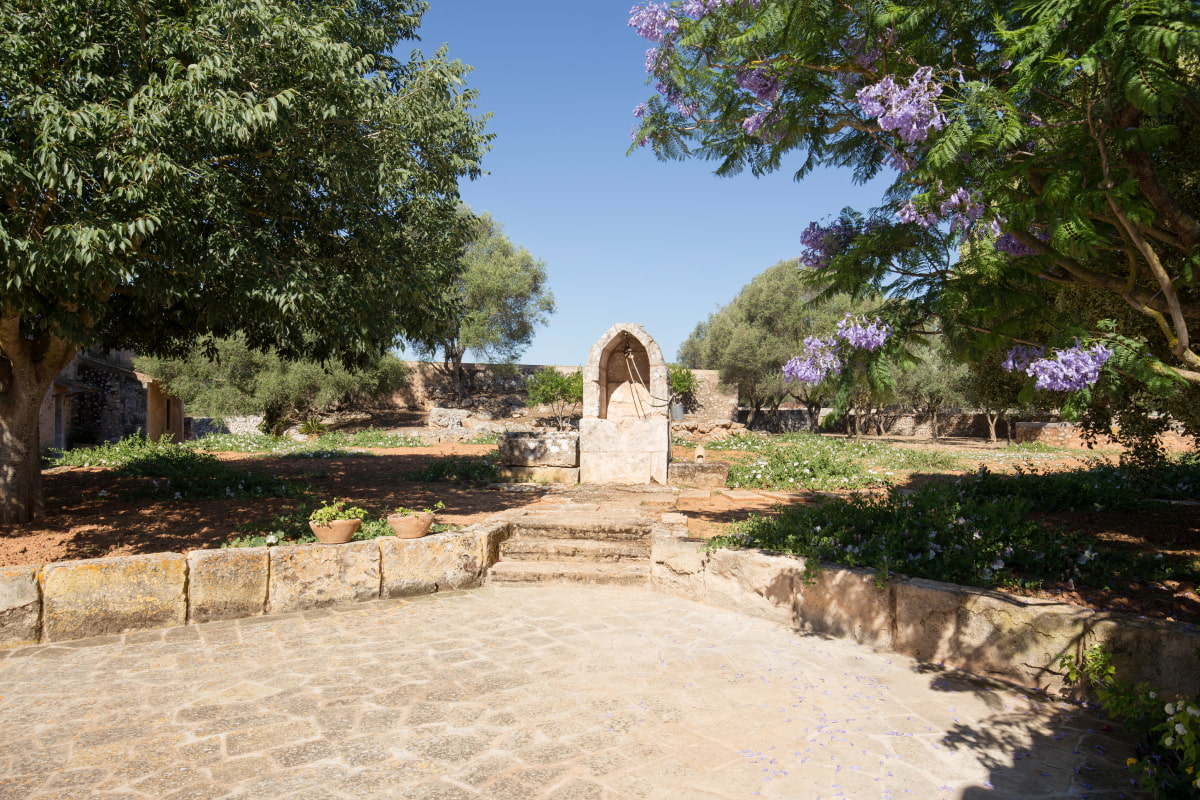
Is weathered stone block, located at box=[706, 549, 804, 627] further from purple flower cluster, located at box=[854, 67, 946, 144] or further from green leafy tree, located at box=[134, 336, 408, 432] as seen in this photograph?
green leafy tree, located at box=[134, 336, 408, 432]

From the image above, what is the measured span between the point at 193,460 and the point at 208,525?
4819 mm

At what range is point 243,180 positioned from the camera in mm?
7008

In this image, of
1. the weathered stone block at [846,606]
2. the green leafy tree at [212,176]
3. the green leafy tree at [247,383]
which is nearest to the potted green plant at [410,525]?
the green leafy tree at [212,176]

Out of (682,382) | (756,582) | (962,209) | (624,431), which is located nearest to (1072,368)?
(962,209)

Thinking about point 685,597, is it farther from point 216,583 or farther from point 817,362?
point 216,583

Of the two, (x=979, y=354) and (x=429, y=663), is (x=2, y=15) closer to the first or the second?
(x=429, y=663)

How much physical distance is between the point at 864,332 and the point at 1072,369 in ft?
3.70

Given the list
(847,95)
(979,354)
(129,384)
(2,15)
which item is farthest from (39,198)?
(129,384)

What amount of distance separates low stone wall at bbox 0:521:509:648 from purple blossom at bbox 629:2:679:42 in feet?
16.6

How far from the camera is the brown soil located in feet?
15.7

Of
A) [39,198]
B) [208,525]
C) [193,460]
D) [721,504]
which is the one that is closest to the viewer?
[39,198]

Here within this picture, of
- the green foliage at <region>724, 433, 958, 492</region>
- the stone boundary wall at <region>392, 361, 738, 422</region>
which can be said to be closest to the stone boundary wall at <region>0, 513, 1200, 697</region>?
the green foliage at <region>724, 433, 958, 492</region>

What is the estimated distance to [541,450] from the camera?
475 inches

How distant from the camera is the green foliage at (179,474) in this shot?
9.40 metres
